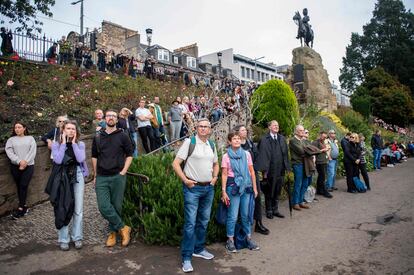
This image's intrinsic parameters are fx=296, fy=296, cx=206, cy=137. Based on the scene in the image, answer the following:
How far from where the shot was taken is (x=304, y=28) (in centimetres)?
1923

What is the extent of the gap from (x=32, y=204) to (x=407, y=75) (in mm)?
41281

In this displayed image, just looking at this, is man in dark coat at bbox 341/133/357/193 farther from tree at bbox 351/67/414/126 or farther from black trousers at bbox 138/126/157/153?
tree at bbox 351/67/414/126

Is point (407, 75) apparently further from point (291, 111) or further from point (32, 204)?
point (32, 204)

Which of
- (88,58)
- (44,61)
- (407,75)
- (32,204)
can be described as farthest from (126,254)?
(407,75)

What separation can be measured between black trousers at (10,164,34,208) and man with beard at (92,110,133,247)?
2.14 meters

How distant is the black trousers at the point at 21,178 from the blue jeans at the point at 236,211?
3.90m

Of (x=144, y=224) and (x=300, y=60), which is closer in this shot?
(x=144, y=224)

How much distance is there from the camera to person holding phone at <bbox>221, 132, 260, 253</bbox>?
427 cm

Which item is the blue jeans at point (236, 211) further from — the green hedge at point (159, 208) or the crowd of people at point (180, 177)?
the green hedge at point (159, 208)

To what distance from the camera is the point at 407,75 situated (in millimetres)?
35500

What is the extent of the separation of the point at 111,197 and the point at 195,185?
138cm

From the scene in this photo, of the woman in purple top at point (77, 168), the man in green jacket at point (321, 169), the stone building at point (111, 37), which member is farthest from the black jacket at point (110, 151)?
the stone building at point (111, 37)

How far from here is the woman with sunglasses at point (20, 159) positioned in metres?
5.45

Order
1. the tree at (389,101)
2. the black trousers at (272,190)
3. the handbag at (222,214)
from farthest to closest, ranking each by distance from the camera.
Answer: the tree at (389,101), the black trousers at (272,190), the handbag at (222,214)
